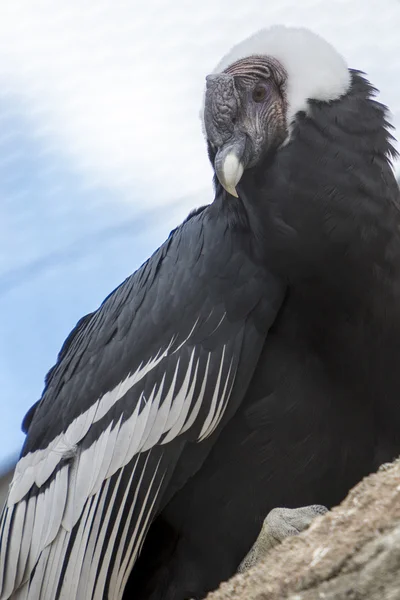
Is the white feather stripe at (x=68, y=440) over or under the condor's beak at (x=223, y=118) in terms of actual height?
under

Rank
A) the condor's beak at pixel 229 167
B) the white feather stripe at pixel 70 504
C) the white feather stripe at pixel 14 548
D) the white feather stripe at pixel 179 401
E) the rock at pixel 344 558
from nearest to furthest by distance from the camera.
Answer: the rock at pixel 344 558
the condor's beak at pixel 229 167
the white feather stripe at pixel 179 401
the white feather stripe at pixel 70 504
the white feather stripe at pixel 14 548

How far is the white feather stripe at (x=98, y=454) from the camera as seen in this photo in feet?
9.30

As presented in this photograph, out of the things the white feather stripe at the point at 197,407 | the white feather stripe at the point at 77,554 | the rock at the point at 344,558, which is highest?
the white feather stripe at the point at 197,407

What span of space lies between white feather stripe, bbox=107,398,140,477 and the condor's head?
75 cm

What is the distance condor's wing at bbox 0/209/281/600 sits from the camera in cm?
275

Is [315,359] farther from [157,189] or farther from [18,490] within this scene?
[157,189]

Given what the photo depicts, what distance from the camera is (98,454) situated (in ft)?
9.39

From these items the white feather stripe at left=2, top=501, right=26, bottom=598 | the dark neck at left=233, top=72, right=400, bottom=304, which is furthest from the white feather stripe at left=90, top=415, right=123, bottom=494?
the dark neck at left=233, top=72, right=400, bottom=304

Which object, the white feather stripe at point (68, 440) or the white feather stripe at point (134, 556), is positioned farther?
the white feather stripe at point (68, 440)

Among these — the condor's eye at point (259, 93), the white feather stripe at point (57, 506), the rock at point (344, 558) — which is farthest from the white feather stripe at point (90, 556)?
the condor's eye at point (259, 93)

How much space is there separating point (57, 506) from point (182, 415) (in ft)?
1.61

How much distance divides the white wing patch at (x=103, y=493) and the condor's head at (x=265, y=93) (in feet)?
2.03

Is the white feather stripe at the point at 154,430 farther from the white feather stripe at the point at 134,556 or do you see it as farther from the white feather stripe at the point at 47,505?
the white feather stripe at the point at 47,505

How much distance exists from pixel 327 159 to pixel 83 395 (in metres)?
1.02
